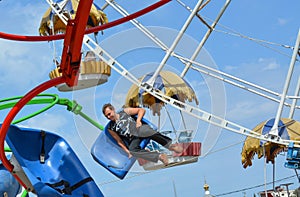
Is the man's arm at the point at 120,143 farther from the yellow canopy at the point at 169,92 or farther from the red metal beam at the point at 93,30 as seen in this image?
the red metal beam at the point at 93,30

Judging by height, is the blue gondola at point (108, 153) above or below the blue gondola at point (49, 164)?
above

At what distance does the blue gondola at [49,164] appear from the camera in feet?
13.2

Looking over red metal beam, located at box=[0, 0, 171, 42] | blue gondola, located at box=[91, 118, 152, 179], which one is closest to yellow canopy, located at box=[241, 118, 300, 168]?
red metal beam, located at box=[0, 0, 171, 42]

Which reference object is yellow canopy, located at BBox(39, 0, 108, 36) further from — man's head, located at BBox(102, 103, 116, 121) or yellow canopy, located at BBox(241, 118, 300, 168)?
man's head, located at BBox(102, 103, 116, 121)

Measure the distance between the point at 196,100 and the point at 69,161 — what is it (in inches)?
45.1

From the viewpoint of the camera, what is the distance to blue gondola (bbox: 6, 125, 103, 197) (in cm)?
403

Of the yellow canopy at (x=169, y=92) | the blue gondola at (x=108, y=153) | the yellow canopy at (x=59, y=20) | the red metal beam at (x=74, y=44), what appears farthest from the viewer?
the yellow canopy at (x=59, y=20)

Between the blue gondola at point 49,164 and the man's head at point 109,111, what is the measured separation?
0.86 metres

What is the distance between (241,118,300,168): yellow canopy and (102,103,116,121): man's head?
371 cm

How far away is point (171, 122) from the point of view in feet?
11.9

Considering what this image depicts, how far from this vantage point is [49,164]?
4180 mm

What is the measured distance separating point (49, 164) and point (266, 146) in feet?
11.4

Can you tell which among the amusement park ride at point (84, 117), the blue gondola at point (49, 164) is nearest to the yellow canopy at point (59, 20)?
the amusement park ride at point (84, 117)

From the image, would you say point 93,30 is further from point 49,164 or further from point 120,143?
point 49,164
